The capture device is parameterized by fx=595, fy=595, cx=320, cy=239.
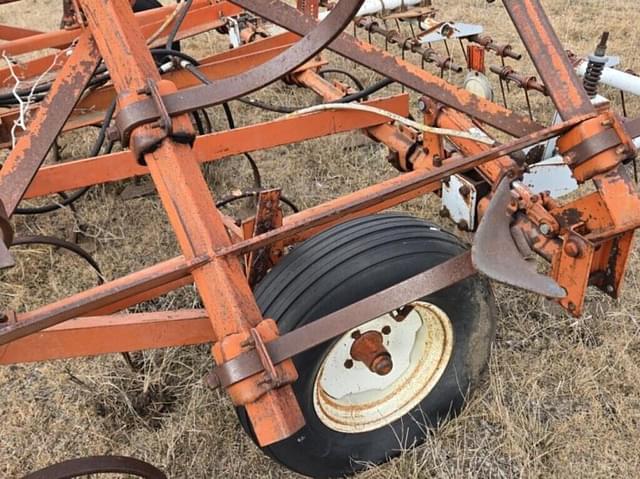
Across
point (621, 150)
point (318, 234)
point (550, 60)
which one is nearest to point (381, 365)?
point (318, 234)

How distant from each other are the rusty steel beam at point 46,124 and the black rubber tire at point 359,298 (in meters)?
0.69

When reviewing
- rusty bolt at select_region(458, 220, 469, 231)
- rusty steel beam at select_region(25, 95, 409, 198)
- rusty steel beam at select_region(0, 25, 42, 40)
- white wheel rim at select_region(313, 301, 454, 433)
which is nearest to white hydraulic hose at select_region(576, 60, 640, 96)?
rusty bolt at select_region(458, 220, 469, 231)

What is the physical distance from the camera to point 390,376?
1.83 meters

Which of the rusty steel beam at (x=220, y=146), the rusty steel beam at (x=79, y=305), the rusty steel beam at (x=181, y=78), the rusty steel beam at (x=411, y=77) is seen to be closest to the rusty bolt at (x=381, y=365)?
the rusty steel beam at (x=79, y=305)

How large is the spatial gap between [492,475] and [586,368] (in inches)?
21.6

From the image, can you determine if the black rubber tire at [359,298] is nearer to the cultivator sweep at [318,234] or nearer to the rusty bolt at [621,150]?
the cultivator sweep at [318,234]

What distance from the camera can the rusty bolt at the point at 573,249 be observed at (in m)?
1.42

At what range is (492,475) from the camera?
1.79 meters

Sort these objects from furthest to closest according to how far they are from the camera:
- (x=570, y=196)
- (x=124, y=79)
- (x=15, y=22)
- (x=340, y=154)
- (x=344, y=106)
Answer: (x=15, y=22) < (x=340, y=154) < (x=570, y=196) < (x=344, y=106) < (x=124, y=79)

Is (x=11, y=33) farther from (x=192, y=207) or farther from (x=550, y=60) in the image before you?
(x=550, y=60)

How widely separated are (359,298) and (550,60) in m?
0.85

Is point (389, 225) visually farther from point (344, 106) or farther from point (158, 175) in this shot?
point (158, 175)

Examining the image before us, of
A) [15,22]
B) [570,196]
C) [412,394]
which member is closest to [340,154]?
[570,196]

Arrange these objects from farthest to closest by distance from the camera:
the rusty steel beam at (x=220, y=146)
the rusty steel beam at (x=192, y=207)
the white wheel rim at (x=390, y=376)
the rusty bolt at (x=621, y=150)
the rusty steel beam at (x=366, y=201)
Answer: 1. the rusty steel beam at (x=220, y=146)
2. the white wheel rim at (x=390, y=376)
3. the rusty bolt at (x=621, y=150)
4. the rusty steel beam at (x=366, y=201)
5. the rusty steel beam at (x=192, y=207)
